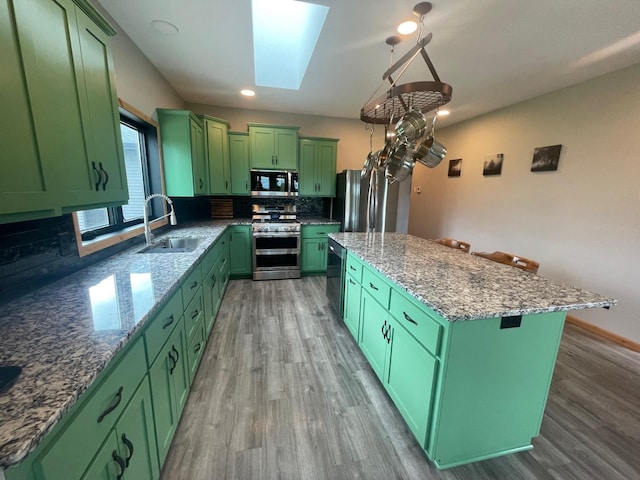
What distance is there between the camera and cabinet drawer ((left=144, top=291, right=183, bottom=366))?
1.12m

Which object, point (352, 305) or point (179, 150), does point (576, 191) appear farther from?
point (179, 150)

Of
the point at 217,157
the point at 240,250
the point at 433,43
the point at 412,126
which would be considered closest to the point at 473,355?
the point at 412,126

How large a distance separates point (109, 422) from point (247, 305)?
90.4 inches

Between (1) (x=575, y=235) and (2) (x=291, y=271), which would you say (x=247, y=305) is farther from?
(1) (x=575, y=235)

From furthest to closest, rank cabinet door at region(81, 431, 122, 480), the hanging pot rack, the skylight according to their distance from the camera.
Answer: the skylight
the hanging pot rack
cabinet door at region(81, 431, 122, 480)

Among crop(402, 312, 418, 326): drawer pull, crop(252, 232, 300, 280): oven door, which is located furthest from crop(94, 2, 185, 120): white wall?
crop(402, 312, 418, 326): drawer pull

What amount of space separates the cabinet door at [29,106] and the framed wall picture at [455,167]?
16.2ft

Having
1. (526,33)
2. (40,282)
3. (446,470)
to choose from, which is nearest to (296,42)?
(526,33)

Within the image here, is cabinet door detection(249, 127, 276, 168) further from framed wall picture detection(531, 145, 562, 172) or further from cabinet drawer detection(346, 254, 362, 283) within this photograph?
framed wall picture detection(531, 145, 562, 172)

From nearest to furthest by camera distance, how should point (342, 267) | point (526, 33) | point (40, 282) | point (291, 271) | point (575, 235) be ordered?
1. point (40, 282)
2. point (526, 33)
3. point (342, 267)
4. point (575, 235)
5. point (291, 271)

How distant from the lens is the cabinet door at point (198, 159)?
10.1 feet

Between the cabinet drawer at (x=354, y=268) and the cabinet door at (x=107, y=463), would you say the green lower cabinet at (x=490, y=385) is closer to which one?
the cabinet drawer at (x=354, y=268)

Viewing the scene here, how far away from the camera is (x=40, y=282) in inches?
51.6

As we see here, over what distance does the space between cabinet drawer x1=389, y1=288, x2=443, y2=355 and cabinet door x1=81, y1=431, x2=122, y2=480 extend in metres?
1.29
